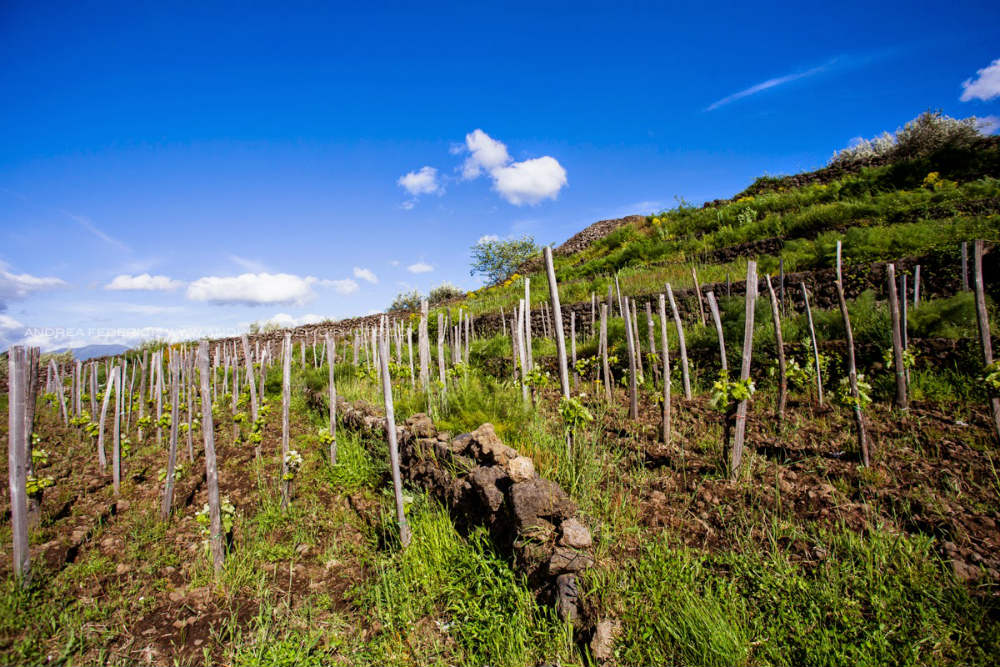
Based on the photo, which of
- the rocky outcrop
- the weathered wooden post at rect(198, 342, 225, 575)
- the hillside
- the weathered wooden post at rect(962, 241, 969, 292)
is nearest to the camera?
the hillside

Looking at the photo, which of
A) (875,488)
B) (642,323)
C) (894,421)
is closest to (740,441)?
(875,488)

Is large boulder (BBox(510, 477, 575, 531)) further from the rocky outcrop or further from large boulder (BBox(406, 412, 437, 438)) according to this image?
large boulder (BBox(406, 412, 437, 438))

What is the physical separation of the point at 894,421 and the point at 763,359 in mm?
2293

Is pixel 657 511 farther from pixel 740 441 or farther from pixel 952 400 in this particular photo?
pixel 952 400

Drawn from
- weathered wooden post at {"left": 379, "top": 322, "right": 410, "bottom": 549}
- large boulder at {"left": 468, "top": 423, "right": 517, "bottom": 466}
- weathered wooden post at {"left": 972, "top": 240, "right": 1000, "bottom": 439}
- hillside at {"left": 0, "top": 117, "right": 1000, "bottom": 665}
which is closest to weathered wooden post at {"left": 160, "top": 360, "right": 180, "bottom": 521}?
hillside at {"left": 0, "top": 117, "right": 1000, "bottom": 665}

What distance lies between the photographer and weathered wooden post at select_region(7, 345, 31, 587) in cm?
317

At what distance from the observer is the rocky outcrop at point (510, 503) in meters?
2.53

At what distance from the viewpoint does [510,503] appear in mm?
2965

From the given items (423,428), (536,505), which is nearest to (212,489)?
(423,428)

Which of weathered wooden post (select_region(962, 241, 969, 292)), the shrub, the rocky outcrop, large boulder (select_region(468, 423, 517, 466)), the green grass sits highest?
the shrub

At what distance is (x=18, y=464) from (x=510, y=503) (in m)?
4.18

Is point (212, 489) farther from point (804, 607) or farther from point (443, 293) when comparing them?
point (443, 293)

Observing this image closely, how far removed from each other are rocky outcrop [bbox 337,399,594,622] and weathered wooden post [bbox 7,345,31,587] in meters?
3.15

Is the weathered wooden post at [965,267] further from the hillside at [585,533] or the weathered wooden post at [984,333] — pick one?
the weathered wooden post at [984,333]
